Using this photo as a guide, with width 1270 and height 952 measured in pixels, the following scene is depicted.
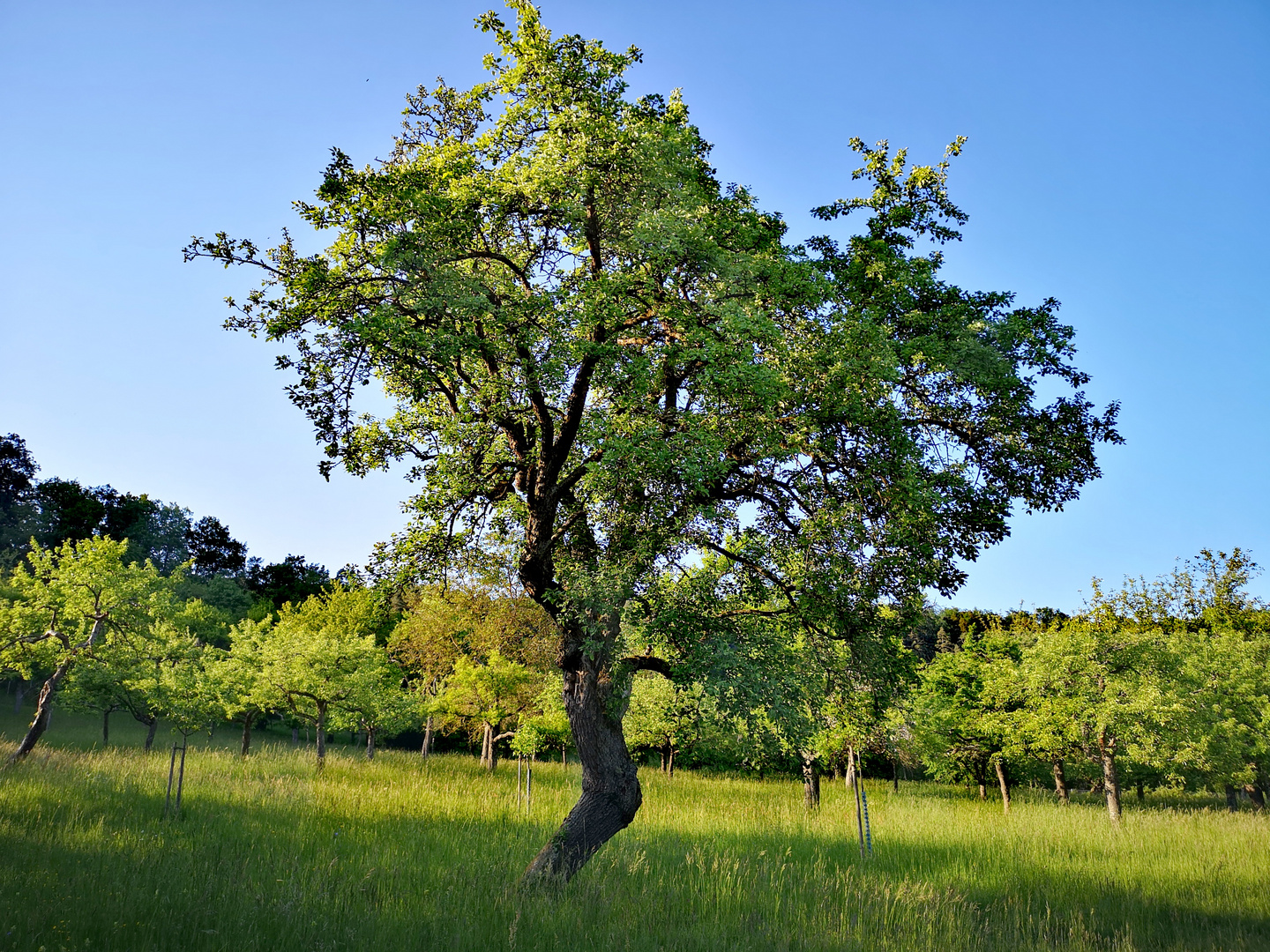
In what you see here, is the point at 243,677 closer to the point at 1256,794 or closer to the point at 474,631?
the point at 474,631

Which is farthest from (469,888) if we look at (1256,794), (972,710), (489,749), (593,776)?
(1256,794)

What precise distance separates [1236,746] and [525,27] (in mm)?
33921

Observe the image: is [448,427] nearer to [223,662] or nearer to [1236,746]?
[223,662]

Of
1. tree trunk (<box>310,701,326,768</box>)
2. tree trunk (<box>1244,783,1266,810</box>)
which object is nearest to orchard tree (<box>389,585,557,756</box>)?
tree trunk (<box>310,701,326,768</box>)

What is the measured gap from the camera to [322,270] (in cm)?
962

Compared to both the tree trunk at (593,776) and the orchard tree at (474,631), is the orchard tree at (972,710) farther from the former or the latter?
the tree trunk at (593,776)

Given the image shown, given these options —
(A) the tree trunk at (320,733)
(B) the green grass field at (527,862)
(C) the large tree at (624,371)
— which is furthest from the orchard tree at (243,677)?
(C) the large tree at (624,371)

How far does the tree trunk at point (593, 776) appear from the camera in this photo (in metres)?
10.5

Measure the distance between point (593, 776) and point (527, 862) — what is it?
9.59 feet

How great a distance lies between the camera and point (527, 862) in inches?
491

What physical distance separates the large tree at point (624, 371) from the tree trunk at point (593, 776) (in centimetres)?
4

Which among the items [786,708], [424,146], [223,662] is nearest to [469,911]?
[786,708]

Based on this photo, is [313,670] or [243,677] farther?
[243,677]

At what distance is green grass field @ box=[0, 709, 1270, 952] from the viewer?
7.89 metres
